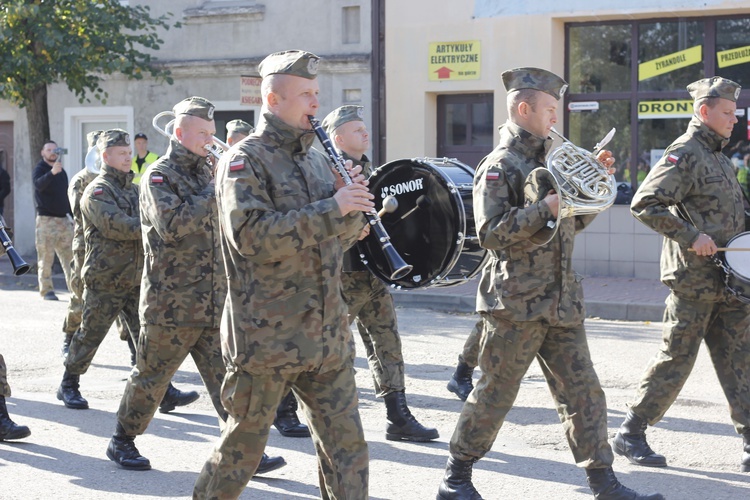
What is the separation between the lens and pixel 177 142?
635 centimetres

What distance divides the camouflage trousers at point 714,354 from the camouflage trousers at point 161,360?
7.48 feet

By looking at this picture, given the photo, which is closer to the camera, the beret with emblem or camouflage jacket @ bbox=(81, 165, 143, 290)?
the beret with emblem

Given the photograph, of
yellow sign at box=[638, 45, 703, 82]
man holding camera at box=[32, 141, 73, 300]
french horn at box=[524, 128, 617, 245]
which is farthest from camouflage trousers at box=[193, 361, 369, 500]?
yellow sign at box=[638, 45, 703, 82]

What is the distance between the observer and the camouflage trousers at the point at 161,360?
632cm

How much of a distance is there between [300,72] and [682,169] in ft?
8.58

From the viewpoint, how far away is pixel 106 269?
8031mm

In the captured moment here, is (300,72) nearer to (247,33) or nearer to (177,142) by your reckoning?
(177,142)

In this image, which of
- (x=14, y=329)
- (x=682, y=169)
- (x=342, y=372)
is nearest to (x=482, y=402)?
(x=342, y=372)

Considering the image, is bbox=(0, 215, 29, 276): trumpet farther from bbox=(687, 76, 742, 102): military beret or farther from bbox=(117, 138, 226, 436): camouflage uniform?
bbox=(687, 76, 742, 102): military beret

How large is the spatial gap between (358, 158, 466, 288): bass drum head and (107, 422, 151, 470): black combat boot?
5.42 ft

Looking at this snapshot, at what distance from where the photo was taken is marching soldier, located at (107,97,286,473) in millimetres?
6273

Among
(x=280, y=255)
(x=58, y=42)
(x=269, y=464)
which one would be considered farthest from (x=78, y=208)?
(x=58, y=42)

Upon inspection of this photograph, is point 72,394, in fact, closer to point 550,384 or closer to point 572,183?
point 550,384

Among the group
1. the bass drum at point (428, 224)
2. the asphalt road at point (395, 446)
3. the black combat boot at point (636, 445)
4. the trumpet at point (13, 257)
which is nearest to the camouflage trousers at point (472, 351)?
the asphalt road at point (395, 446)
